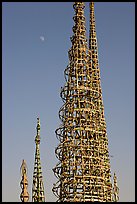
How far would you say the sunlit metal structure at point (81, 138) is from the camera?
25.9 metres

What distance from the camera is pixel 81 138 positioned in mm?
26906

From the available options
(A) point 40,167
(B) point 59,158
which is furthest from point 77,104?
(A) point 40,167

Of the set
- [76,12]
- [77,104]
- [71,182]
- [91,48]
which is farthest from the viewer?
[91,48]

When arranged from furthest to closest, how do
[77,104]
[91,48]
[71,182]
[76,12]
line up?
[91,48] < [76,12] < [77,104] < [71,182]

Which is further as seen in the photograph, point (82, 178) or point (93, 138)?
point (93, 138)

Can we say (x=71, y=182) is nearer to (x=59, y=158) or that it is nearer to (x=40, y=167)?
(x=59, y=158)

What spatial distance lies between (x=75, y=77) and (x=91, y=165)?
5259 mm

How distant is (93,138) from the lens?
27.7m

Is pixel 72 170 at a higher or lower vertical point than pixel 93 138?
lower

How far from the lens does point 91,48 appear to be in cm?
3344

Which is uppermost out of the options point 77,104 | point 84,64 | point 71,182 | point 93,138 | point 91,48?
point 91,48

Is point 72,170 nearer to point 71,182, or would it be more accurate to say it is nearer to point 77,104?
point 71,182

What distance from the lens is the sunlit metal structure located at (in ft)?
85.0

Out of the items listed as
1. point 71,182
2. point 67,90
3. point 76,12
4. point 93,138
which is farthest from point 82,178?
point 76,12
